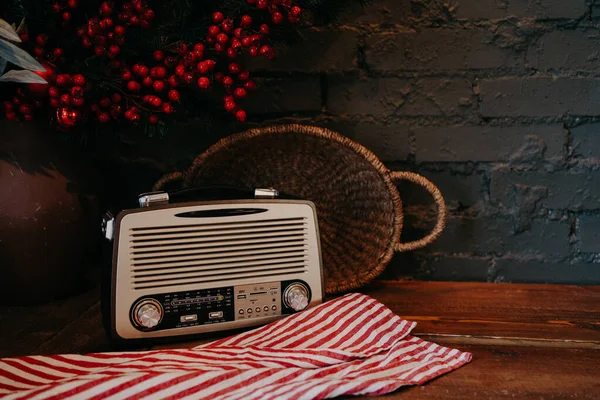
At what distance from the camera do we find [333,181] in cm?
118

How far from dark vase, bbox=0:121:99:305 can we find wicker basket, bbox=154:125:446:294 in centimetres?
17

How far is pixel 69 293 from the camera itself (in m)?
1.07

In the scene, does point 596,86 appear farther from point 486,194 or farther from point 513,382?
point 513,382

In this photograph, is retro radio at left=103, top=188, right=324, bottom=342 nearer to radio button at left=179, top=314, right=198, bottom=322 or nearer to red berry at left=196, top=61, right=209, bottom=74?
radio button at left=179, top=314, right=198, bottom=322

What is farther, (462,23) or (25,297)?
(462,23)

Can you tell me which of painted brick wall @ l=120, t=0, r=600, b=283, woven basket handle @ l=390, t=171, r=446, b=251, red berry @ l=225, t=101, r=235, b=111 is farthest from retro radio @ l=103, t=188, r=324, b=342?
painted brick wall @ l=120, t=0, r=600, b=283

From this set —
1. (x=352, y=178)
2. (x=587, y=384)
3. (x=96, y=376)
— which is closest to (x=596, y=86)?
(x=352, y=178)

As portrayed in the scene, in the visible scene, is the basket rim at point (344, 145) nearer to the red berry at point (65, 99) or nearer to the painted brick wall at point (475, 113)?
the painted brick wall at point (475, 113)

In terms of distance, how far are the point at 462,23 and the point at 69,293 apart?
1.01 metres

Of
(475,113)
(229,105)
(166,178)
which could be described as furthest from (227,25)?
(475,113)

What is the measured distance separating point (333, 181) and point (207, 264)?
408 millimetres

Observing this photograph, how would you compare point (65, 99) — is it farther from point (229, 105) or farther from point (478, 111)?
point (478, 111)

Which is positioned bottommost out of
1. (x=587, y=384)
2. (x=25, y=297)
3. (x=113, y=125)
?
(x=587, y=384)

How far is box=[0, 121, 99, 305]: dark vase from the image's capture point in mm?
969
